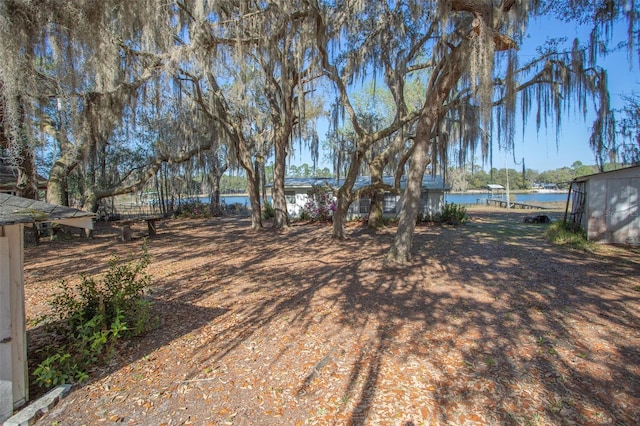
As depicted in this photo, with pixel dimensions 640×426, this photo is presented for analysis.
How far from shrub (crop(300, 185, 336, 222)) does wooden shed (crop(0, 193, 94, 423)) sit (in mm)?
13776

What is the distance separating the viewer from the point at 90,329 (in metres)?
3.03

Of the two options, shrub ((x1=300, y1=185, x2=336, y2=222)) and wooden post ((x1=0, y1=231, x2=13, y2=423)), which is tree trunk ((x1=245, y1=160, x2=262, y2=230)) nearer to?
shrub ((x1=300, y1=185, x2=336, y2=222))

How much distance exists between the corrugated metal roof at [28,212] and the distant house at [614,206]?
11404mm

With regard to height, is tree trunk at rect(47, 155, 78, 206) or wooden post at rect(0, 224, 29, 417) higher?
tree trunk at rect(47, 155, 78, 206)

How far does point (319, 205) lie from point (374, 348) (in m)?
13.8

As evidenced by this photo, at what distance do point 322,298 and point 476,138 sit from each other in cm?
903

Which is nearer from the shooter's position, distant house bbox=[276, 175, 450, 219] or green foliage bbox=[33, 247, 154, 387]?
green foliage bbox=[33, 247, 154, 387]

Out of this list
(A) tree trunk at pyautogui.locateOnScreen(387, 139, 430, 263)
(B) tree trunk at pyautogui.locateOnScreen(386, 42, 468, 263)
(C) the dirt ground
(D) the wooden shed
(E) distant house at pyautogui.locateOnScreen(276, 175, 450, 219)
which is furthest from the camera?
(E) distant house at pyautogui.locateOnScreen(276, 175, 450, 219)

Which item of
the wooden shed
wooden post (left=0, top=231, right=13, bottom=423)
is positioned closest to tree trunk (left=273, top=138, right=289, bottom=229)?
the wooden shed

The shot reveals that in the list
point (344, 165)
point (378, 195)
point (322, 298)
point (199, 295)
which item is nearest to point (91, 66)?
point (199, 295)

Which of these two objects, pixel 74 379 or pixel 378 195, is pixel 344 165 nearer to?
pixel 378 195

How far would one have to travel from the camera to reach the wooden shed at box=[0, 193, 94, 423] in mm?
2174

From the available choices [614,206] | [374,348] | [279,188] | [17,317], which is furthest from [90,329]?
[614,206]

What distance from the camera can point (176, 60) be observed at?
23.3ft
